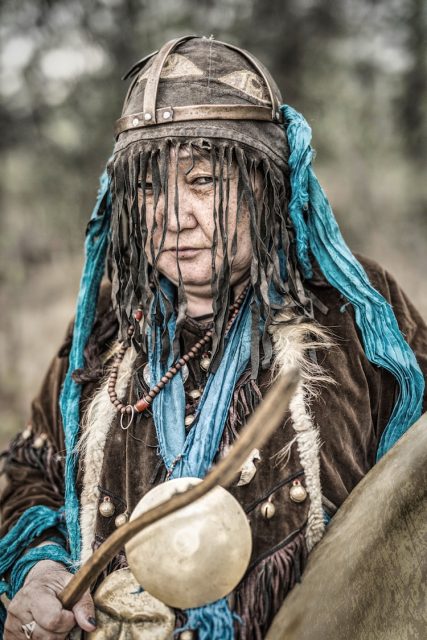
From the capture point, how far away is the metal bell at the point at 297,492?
169 cm

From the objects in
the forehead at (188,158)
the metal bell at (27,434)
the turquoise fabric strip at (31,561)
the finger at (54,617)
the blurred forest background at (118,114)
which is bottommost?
the finger at (54,617)

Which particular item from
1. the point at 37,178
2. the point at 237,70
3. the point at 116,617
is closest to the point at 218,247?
the point at 237,70

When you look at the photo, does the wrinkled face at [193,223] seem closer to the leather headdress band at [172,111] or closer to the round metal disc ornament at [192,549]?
the leather headdress band at [172,111]

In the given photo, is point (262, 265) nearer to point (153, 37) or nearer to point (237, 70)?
point (237, 70)

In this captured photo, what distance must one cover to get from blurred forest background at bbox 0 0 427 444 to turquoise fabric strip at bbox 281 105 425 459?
123 inches

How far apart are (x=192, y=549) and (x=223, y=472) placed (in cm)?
30

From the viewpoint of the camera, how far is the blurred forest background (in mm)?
4863

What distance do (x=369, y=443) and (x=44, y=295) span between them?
16.6 ft

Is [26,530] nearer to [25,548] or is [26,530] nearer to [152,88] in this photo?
[25,548]

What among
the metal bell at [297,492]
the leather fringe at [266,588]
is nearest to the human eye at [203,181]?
the metal bell at [297,492]

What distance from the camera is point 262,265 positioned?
6.10 ft

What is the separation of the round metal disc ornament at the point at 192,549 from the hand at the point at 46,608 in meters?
0.37

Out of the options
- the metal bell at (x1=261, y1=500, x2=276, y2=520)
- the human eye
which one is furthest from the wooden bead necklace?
the metal bell at (x1=261, y1=500, x2=276, y2=520)

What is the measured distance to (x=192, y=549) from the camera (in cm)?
128
